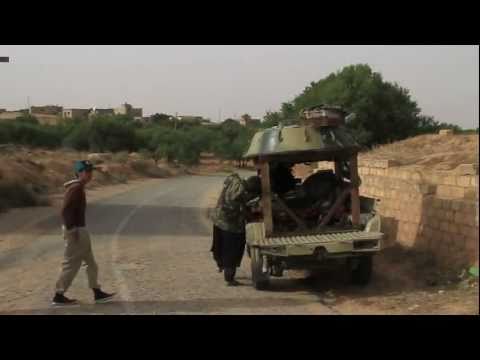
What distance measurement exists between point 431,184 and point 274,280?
10.4 ft

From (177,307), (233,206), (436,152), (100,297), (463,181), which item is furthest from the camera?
(436,152)

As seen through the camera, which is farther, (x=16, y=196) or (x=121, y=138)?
(x=121, y=138)

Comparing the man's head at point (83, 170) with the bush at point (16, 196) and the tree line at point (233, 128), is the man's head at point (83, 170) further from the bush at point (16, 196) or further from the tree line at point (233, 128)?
the tree line at point (233, 128)

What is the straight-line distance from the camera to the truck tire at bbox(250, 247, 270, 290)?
883 centimetres

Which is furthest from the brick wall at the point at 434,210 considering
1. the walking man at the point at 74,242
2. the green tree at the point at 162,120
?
the green tree at the point at 162,120

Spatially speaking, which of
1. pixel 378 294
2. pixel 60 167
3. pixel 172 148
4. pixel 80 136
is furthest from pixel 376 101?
pixel 80 136

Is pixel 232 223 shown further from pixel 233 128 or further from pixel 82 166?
pixel 233 128

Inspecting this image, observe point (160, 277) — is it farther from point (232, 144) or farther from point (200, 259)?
point (232, 144)

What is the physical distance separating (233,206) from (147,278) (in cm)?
188

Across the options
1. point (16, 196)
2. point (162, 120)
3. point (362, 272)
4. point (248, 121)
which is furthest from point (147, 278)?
point (248, 121)

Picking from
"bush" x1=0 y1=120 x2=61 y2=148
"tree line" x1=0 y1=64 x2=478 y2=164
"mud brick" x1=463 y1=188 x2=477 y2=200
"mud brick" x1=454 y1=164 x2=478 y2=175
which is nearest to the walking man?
"mud brick" x1=463 y1=188 x2=477 y2=200

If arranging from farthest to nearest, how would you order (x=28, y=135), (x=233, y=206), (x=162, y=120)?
(x=162, y=120) < (x=28, y=135) < (x=233, y=206)

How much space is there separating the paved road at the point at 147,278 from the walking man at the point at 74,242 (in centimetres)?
23

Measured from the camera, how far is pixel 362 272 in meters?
8.91
